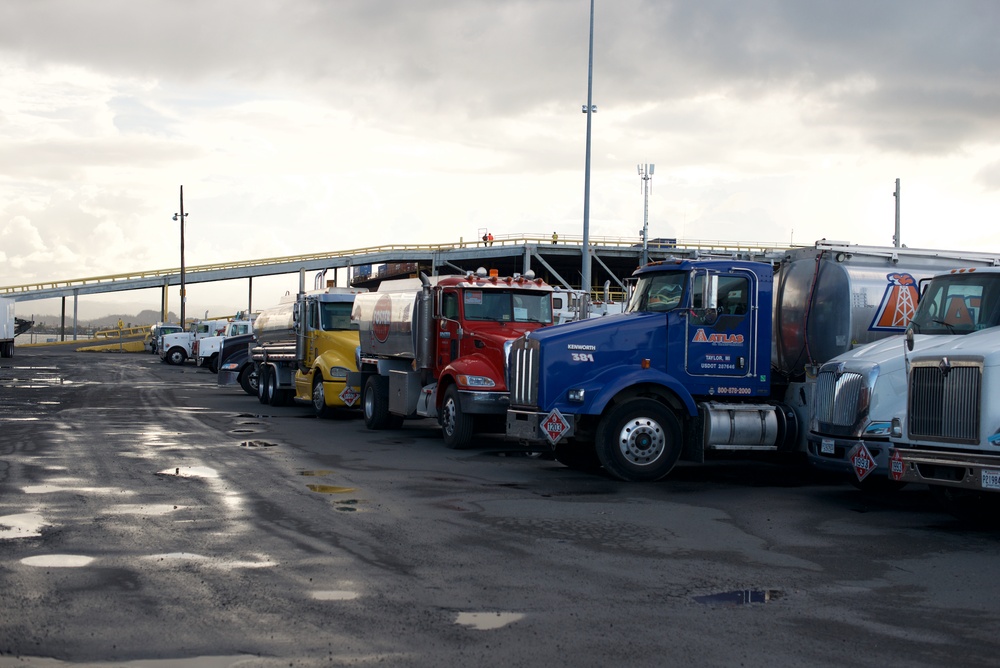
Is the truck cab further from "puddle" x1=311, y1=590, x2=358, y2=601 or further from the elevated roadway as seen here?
the elevated roadway

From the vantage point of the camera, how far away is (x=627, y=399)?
542 inches

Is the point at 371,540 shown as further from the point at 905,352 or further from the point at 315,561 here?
the point at 905,352

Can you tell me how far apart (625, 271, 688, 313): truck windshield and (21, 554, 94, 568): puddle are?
27.8ft

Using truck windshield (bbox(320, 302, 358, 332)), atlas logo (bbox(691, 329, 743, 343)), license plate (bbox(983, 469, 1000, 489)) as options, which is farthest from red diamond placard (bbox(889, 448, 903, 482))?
truck windshield (bbox(320, 302, 358, 332))

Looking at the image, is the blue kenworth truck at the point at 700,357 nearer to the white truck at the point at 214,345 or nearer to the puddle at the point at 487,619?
the puddle at the point at 487,619

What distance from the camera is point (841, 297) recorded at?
1411 centimetres

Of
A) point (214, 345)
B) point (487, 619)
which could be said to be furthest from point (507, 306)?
point (214, 345)

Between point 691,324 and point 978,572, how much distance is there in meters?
6.27

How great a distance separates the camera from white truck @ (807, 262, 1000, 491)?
1145 centimetres

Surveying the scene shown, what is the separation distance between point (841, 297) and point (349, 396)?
12094mm

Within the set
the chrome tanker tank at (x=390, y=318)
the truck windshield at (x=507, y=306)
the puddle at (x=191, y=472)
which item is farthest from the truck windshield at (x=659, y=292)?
the puddle at (x=191, y=472)

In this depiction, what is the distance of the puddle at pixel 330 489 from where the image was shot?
11914 mm

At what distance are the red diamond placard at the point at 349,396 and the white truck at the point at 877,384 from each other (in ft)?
40.7

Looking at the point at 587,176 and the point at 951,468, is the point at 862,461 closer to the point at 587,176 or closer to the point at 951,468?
the point at 951,468
